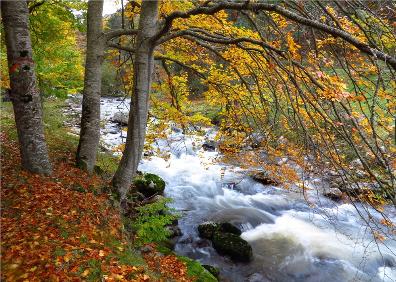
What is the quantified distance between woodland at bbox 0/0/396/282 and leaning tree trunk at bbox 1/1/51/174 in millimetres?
24

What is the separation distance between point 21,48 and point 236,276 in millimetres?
6566

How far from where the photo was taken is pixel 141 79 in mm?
6109

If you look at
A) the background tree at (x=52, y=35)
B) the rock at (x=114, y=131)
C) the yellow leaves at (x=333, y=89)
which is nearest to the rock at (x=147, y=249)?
the yellow leaves at (x=333, y=89)

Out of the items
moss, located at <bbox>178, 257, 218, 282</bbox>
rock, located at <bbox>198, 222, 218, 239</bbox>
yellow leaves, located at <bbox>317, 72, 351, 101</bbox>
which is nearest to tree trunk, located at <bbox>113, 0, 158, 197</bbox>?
moss, located at <bbox>178, 257, 218, 282</bbox>

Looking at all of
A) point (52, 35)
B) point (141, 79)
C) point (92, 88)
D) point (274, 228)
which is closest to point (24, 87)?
point (92, 88)

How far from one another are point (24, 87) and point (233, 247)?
6.02 meters

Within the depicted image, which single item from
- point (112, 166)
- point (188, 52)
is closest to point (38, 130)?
point (188, 52)

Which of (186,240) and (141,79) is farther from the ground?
(141,79)

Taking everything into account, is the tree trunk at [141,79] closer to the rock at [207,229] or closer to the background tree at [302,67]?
the background tree at [302,67]

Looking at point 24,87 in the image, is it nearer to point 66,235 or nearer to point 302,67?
point 66,235

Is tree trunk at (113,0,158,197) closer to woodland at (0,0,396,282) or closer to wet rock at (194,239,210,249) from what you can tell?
woodland at (0,0,396,282)

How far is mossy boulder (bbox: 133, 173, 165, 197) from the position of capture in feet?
36.8

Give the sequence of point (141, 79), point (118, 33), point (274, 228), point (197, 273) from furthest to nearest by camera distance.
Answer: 1. point (274, 228)
2. point (118, 33)
3. point (197, 273)
4. point (141, 79)

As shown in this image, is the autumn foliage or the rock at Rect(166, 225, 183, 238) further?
the rock at Rect(166, 225, 183, 238)
